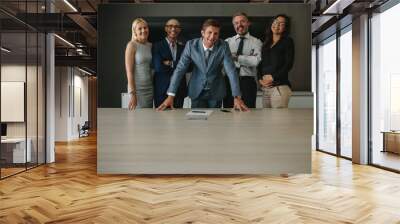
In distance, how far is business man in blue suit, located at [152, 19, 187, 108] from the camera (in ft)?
22.5

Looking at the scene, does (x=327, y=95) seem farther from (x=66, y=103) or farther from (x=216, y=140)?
(x=66, y=103)

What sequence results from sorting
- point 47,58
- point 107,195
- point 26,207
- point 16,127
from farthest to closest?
point 47,58 → point 16,127 → point 107,195 → point 26,207

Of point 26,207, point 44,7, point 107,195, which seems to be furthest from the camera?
point 44,7

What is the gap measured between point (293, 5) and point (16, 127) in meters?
5.77

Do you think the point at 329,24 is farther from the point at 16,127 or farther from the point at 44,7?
the point at 16,127

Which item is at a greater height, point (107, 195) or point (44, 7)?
point (44, 7)

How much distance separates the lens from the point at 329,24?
885cm

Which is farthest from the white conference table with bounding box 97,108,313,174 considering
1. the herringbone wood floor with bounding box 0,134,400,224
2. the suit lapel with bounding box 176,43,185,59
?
the suit lapel with bounding box 176,43,185,59

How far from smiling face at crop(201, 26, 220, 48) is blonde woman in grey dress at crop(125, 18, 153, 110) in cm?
101

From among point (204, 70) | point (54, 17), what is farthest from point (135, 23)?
point (54, 17)

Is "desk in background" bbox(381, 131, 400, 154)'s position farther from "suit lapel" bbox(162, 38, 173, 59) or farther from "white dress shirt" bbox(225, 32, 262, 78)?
"suit lapel" bbox(162, 38, 173, 59)

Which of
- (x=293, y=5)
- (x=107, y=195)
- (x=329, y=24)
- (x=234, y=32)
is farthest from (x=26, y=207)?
(x=329, y=24)

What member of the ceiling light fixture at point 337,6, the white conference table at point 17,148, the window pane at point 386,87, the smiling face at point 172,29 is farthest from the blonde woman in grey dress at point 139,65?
the window pane at point 386,87

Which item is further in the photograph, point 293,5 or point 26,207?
point 293,5
